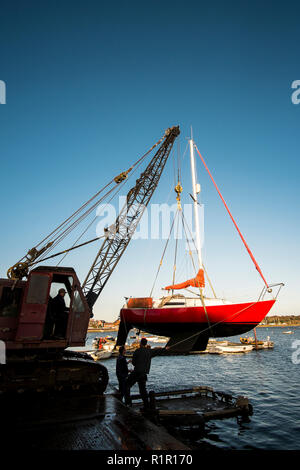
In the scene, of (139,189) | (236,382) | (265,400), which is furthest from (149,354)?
(139,189)

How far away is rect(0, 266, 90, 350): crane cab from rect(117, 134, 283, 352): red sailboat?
1057cm

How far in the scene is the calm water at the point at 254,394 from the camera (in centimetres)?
1009

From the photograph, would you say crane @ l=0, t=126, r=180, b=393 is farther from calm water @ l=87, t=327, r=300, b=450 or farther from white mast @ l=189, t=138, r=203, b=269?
white mast @ l=189, t=138, r=203, b=269

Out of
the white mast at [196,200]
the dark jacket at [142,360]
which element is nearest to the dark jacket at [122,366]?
the dark jacket at [142,360]

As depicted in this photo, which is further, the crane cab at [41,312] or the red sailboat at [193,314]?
the red sailboat at [193,314]

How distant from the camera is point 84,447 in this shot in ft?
14.6

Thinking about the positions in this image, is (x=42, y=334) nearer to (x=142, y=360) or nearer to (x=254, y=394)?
(x=142, y=360)

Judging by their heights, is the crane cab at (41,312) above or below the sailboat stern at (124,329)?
above

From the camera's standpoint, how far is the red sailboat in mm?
16859

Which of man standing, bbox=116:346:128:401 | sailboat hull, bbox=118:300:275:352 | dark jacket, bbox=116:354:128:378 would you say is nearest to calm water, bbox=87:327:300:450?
sailboat hull, bbox=118:300:275:352

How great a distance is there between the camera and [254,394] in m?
17.5

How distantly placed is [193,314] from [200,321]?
653mm

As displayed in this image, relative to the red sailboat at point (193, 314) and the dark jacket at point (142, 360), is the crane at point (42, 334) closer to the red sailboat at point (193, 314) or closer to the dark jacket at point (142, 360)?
the dark jacket at point (142, 360)
